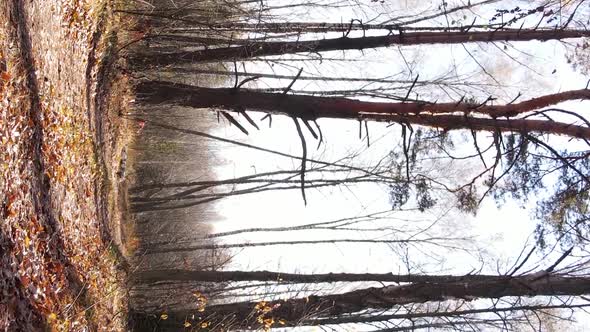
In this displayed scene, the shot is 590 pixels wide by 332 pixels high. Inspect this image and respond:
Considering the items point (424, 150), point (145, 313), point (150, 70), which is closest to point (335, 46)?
point (150, 70)

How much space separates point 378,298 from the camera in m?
8.57

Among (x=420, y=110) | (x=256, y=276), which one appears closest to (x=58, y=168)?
(x=420, y=110)

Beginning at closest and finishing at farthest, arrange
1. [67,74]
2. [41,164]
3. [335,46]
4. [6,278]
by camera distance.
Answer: [6,278]
[41,164]
[67,74]
[335,46]

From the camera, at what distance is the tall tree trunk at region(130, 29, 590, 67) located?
7.67 m

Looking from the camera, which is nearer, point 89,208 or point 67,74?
point 67,74

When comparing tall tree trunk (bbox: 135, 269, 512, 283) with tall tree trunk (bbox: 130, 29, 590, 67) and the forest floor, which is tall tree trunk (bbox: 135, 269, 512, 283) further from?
tall tree trunk (bbox: 130, 29, 590, 67)

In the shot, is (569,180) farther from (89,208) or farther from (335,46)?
(89,208)

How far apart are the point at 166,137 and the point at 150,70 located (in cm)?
654

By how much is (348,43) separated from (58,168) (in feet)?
14.4

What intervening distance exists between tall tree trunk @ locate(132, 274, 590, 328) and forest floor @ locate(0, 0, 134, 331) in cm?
159

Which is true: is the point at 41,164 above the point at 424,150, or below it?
above

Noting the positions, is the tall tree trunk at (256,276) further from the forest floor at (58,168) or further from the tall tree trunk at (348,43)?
the tall tree trunk at (348,43)

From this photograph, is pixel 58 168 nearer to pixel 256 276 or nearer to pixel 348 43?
pixel 348 43

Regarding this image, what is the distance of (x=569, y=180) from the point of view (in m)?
8.87
